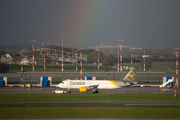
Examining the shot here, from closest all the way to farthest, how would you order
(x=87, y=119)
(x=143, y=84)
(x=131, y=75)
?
(x=87, y=119) → (x=131, y=75) → (x=143, y=84)

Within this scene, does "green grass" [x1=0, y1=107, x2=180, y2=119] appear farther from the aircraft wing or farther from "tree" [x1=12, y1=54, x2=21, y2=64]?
"tree" [x1=12, y1=54, x2=21, y2=64]

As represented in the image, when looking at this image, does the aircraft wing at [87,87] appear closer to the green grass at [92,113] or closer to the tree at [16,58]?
the green grass at [92,113]

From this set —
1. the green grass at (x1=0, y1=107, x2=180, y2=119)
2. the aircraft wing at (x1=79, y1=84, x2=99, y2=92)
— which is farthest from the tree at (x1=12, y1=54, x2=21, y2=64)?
the green grass at (x1=0, y1=107, x2=180, y2=119)

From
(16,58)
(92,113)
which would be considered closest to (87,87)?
(92,113)

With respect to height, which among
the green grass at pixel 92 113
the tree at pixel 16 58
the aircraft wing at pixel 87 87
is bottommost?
the green grass at pixel 92 113

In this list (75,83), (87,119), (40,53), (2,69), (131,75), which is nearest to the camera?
(87,119)

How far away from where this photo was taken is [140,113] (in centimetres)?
3272

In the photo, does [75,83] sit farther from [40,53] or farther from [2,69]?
[40,53]

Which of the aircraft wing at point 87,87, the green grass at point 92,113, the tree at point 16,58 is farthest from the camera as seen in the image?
the tree at point 16,58

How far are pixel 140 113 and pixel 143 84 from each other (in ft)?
181

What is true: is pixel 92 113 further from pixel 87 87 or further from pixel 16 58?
pixel 16 58

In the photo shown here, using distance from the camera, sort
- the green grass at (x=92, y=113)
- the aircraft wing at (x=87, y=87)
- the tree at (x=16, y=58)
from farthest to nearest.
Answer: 1. the tree at (x=16, y=58)
2. the aircraft wing at (x=87, y=87)
3. the green grass at (x=92, y=113)

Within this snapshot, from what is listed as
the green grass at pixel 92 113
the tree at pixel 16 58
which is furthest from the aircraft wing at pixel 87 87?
the tree at pixel 16 58

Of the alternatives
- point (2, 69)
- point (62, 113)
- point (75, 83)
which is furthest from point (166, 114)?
point (2, 69)
